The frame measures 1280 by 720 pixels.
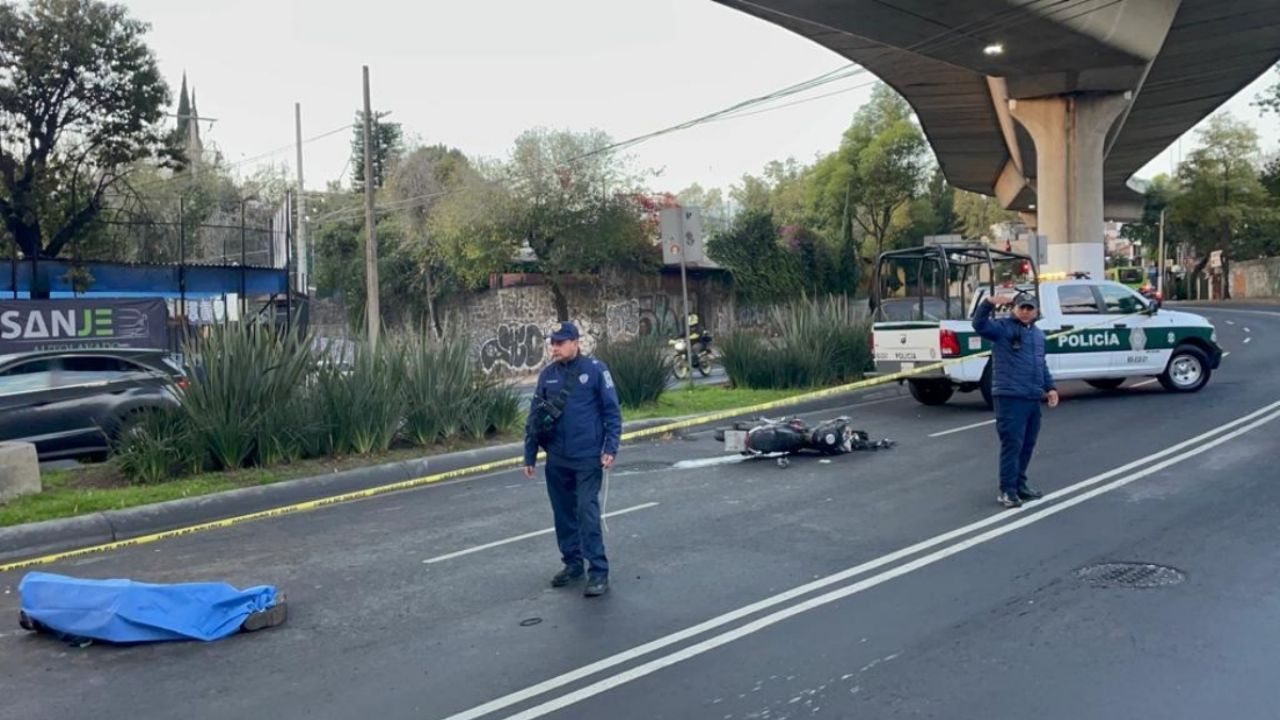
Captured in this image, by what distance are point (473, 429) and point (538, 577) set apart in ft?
21.5

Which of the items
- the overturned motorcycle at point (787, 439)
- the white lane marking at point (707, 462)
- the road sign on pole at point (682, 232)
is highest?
the road sign on pole at point (682, 232)

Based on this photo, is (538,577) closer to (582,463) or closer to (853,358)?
(582,463)

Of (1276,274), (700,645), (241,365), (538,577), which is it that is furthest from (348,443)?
(1276,274)

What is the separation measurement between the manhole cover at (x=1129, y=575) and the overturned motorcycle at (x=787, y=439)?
5.05m

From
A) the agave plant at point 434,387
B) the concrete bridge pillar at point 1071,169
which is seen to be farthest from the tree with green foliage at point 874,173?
the agave plant at point 434,387

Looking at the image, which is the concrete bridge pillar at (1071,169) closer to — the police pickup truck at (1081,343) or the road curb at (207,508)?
the police pickup truck at (1081,343)

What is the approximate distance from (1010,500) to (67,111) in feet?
78.7

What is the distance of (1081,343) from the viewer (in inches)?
635

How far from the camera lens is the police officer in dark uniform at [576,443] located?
22.9ft

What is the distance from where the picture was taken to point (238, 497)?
10484mm

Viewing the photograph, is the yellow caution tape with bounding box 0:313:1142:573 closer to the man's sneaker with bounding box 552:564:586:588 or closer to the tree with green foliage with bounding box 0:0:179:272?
the man's sneaker with bounding box 552:564:586:588

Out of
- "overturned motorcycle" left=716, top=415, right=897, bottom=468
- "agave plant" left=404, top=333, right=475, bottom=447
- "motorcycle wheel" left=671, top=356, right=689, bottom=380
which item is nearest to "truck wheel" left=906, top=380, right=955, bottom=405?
"overturned motorcycle" left=716, top=415, right=897, bottom=468

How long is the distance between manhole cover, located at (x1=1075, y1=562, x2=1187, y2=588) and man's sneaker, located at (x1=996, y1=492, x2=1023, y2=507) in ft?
6.23

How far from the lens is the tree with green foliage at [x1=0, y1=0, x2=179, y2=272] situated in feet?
77.3
